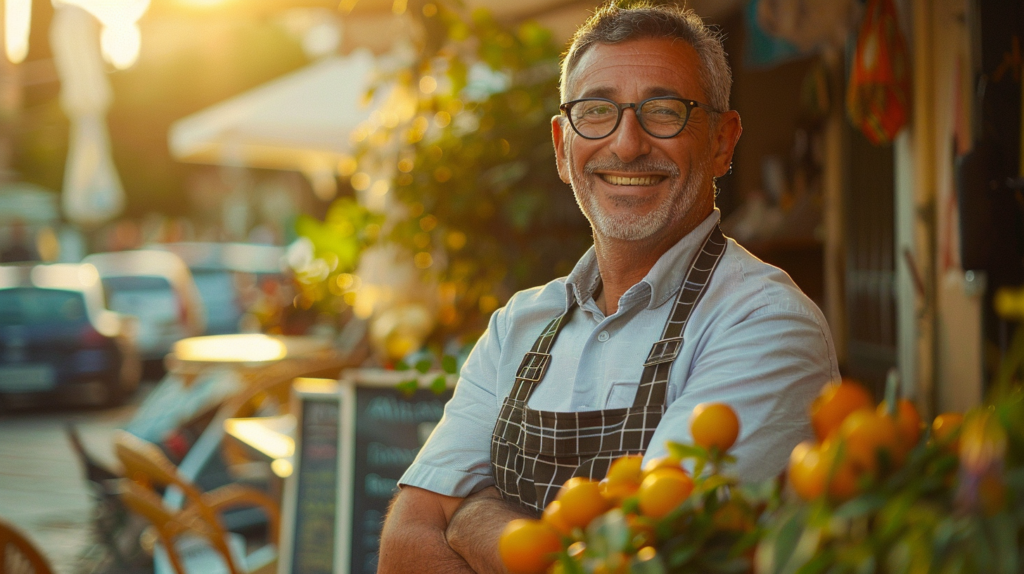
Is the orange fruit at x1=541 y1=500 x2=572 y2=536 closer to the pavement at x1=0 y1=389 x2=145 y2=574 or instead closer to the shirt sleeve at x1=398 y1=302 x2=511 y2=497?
the shirt sleeve at x1=398 y1=302 x2=511 y2=497

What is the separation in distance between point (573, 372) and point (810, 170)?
4439 mm

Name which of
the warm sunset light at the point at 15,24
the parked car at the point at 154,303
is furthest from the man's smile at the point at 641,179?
the parked car at the point at 154,303

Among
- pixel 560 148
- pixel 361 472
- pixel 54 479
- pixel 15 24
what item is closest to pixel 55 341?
pixel 54 479

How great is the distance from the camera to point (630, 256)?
181 cm

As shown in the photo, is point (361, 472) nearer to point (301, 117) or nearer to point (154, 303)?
point (301, 117)

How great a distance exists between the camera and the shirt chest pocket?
160 cm

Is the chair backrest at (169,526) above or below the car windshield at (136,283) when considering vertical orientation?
above

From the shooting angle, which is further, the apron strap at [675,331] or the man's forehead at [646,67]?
the man's forehead at [646,67]

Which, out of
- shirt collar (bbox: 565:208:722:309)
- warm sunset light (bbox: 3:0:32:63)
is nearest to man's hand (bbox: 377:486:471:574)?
shirt collar (bbox: 565:208:722:309)

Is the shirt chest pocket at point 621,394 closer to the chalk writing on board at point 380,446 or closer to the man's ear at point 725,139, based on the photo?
the man's ear at point 725,139

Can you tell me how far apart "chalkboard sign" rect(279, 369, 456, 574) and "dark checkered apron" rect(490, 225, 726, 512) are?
3.85ft

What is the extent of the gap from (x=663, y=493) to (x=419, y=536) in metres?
0.93

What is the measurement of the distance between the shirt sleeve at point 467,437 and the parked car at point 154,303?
11.9 m

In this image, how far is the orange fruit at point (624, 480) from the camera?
0.98m
